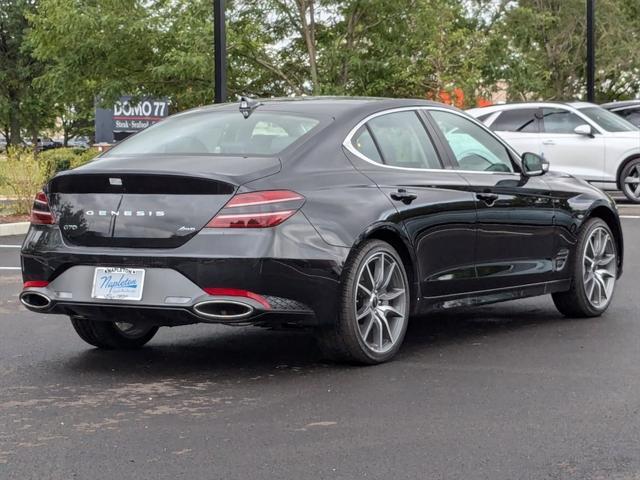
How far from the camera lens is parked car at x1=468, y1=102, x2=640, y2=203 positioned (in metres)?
20.5

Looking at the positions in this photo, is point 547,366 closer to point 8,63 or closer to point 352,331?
point 352,331

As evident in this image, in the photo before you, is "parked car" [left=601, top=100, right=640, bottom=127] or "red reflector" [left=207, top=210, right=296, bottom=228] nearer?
"red reflector" [left=207, top=210, right=296, bottom=228]

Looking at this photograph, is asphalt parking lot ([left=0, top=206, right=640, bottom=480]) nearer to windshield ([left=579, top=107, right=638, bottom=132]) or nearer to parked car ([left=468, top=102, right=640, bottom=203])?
parked car ([left=468, top=102, right=640, bottom=203])

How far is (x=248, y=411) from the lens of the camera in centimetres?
596

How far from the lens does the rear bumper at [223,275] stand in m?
6.46

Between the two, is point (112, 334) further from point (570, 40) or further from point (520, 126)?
point (570, 40)

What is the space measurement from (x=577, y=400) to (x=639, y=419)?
18.2 inches

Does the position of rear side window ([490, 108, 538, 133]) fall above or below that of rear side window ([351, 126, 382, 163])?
below

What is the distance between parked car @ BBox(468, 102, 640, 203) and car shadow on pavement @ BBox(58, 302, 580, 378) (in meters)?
11.7

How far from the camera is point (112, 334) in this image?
25.1 ft

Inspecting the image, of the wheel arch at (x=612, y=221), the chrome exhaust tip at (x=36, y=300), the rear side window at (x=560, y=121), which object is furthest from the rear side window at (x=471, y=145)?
the rear side window at (x=560, y=121)

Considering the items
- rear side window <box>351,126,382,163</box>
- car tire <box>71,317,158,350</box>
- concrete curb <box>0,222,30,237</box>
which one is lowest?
concrete curb <box>0,222,30,237</box>

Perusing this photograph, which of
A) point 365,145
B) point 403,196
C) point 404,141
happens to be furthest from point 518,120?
point 403,196

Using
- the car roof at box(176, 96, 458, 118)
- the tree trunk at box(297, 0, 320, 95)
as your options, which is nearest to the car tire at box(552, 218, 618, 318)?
the car roof at box(176, 96, 458, 118)
